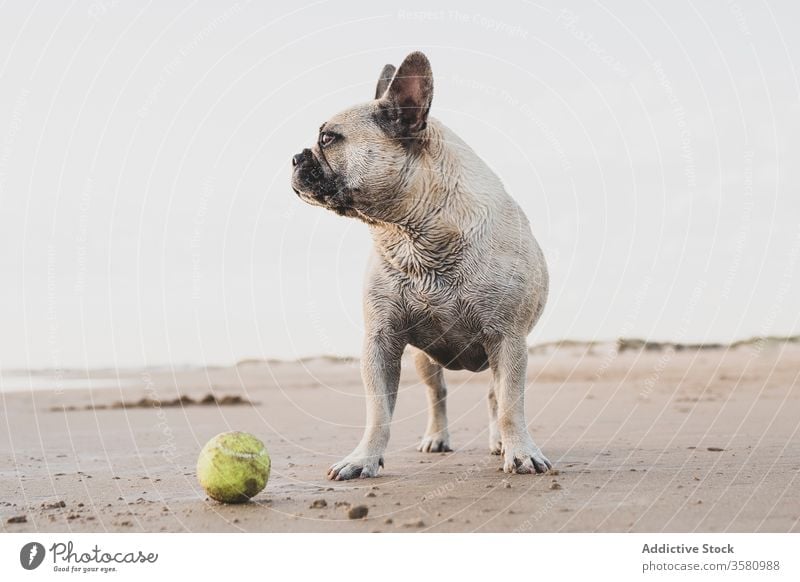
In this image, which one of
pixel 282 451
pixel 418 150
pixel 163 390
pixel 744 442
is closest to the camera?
pixel 418 150

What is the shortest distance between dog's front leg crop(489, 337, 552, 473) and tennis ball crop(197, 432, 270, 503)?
6.62ft

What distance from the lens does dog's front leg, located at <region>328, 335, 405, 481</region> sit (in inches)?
264

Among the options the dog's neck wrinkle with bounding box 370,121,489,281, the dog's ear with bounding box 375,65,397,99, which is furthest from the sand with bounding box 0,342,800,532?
the dog's ear with bounding box 375,65,397,99

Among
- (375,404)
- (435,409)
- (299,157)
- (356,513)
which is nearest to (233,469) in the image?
(356,513)

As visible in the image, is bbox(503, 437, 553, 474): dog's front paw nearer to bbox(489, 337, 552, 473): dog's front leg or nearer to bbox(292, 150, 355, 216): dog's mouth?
bbox(489, 337, 552, 473): dog's front leg

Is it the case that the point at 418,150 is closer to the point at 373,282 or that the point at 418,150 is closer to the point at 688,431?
the point at 373,282

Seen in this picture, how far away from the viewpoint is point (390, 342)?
6941 millimetres

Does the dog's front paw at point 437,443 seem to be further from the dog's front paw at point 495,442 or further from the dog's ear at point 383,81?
the dog's ear at point 383,81

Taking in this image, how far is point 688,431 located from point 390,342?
4944 millimetres

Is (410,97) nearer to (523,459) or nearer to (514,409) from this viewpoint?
(514,409)

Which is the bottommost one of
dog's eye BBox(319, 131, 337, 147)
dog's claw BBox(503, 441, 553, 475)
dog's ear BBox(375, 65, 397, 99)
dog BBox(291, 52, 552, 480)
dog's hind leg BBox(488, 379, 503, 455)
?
dog's hind leg BBox(488, 379, 503, 455)

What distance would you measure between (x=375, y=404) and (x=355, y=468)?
53 centimetres
